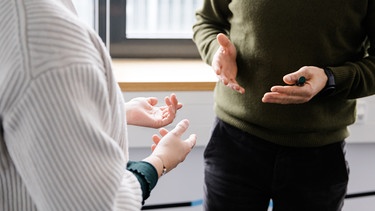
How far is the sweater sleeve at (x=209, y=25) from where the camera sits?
4.82ft

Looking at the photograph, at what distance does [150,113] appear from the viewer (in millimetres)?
1161

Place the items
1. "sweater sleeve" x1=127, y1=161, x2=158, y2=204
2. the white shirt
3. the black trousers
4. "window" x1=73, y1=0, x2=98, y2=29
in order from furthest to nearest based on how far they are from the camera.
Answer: "window" x1=73, y1=0, x2=98, y2=29, the black trousers, "sweater sleeve" x1=127, y1=161, x2=158, y2=204, the white shirt

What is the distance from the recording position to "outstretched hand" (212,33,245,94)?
4.21 feet

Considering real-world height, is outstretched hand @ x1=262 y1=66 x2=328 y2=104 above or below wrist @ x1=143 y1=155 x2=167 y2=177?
above

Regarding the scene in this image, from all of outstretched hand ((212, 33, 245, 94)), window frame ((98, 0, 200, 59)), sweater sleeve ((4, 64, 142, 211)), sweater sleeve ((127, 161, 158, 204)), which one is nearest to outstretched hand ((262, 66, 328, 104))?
outstretched hand ((212, 33, 245, 94))

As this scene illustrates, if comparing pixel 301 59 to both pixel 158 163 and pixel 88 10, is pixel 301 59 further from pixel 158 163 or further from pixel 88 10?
pixel 88 10

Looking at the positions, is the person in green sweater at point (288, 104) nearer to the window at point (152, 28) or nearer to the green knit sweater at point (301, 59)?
the green knit sweater at point (301, 59)

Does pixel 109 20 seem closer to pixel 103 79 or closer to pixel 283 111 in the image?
pixel 283 111

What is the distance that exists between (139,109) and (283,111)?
375 millimetres

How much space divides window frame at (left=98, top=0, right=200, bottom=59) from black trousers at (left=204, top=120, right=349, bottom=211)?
35.4 inches

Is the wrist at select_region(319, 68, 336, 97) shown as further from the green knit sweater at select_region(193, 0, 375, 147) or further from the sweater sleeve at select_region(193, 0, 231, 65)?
the sweater sleeve at select_region(193, 0, 231, 65)

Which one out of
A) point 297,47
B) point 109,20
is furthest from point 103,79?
point 109,20

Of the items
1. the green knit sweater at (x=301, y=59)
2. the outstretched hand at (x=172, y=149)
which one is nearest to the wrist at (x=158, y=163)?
the outstretched hand at (x=172, y=149)

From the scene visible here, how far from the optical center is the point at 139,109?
1141 mm
